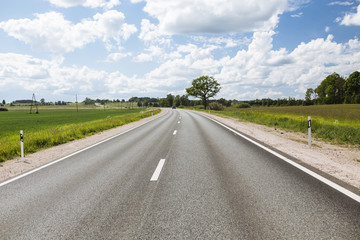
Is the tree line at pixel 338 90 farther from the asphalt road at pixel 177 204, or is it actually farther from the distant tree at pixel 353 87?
the asphalt road at pixel 177 204

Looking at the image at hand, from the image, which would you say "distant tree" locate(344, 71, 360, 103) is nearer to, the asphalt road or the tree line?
the tree line

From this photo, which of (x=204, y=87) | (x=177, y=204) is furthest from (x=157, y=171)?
(x=204, y=87)

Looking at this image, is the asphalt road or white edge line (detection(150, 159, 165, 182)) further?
white edge line (detection(150, 159, 165, 182))

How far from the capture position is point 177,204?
3680 millimetres

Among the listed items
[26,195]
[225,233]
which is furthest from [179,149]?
[225,233]

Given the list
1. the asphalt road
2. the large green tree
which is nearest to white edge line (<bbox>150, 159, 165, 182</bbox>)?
the asphalt road

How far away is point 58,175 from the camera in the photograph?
5641 millimetres

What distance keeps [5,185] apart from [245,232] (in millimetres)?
5175

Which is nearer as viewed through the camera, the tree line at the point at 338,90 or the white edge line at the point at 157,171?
the white edge line at the point at 157,171

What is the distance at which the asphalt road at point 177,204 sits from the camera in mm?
2883

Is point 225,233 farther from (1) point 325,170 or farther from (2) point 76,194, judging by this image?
(1) point 325,170

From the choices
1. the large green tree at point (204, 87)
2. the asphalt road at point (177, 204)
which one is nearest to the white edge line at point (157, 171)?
the asphalt road at point (177, 204)

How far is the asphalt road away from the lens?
2.88m

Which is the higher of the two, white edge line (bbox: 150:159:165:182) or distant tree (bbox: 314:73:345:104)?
distant tree (bbox: 314:73:345:104)
